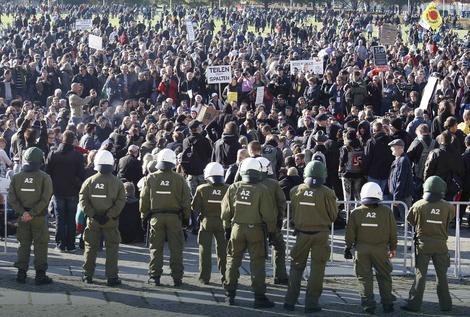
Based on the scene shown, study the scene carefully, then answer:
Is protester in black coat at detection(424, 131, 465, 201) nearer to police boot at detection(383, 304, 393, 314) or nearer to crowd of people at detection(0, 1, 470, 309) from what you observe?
crowd of people at detection(0, 1, 470, 309)

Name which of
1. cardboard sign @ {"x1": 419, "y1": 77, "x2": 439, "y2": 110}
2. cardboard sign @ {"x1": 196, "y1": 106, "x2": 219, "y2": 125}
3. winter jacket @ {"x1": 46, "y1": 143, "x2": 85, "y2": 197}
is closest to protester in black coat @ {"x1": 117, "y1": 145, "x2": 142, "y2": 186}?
winter jacket @ {"x1": 46, "y1": 143, "x2": 85, "y2": 197}

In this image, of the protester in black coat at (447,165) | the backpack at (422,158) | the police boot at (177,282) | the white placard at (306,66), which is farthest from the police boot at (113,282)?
the white placard at (306,66)

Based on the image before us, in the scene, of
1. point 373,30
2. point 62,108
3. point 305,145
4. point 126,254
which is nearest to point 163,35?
point 373,30

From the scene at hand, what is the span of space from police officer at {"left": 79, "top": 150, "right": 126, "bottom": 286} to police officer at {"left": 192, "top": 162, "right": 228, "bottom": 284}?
43.6 inches

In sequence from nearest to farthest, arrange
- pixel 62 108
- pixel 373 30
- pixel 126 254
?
1. pixel 126 254
2. pixel 62 108
3. pixel 373 30

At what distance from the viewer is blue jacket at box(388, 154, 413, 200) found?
53.1ft

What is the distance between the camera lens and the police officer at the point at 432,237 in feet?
41.7

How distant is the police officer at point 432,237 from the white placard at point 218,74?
14358mm

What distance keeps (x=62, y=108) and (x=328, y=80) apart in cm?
761

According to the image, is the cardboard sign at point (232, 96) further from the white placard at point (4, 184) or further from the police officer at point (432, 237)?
the police officer at point (432, 237)

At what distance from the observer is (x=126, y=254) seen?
16000mm

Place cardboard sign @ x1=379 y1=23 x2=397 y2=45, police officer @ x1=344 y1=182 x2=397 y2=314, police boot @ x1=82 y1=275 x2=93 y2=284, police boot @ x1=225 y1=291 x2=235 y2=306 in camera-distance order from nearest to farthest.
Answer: police officer @ x1=344 y1=182 x2=397 y2=314, police boot @ x1=225 y1=291 x2=235 y2=306, police boot @ x1=82 y1=275 x2=93 y2=284, cardboard sign @ x1=379 y1=23 x2=397 y2=45

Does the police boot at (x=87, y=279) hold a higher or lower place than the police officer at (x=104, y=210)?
lower

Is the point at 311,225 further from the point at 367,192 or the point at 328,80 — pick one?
the point at 328,80
